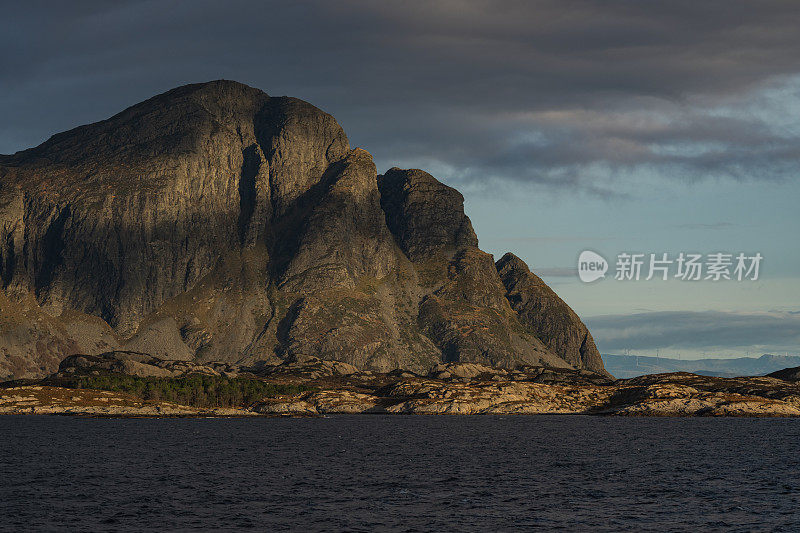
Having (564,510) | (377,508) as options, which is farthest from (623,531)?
(377,508)

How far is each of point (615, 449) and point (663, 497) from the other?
3153 inches

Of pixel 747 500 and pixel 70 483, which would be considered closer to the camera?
pixel 747 500

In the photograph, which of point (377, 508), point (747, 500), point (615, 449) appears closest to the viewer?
point (377, 508)

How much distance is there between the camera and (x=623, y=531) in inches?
3290

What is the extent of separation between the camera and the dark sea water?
291 feet

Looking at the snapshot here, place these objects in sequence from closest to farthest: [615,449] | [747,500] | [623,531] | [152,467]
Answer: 1. [623,531]
2. [747,500]
3. [152,467]
4. [615,449]

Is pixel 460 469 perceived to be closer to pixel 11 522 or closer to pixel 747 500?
pixel 747 500

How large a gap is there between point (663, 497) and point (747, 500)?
1007 centimetres

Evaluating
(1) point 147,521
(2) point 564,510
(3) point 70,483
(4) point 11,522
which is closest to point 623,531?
(2) point 564,510

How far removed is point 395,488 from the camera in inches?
4596

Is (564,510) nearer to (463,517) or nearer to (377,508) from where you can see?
(463,517)

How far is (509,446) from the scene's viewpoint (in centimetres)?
19725


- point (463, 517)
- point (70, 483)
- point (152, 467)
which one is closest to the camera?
point (463, 517)

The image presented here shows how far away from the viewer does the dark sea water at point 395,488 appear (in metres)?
88.7
